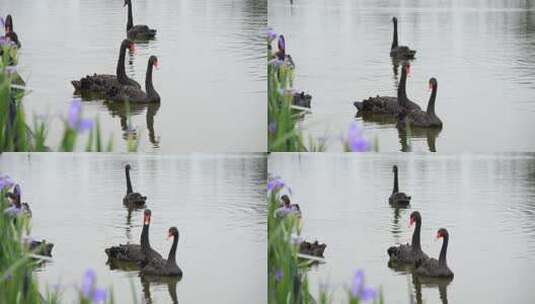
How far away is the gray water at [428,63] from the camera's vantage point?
18.2 ft

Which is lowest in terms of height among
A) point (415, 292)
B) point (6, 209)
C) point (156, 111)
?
point (415, 292)

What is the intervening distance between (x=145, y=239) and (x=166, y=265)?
13 centimetres

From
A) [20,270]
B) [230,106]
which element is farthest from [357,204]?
[20,270]

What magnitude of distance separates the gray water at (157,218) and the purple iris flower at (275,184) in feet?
0.10

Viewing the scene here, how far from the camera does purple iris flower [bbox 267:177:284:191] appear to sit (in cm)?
555

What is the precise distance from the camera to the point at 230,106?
Result: 5574 mm

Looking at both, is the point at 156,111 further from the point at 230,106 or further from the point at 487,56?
the point at 487,56

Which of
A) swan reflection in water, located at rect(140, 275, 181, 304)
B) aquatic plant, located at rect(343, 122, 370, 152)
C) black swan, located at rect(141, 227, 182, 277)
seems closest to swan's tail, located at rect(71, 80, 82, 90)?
black swan, located at rect(141, 227, 182, 277)

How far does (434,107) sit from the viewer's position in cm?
555

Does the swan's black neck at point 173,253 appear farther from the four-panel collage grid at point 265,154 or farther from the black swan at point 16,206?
the black swan at point 16,206

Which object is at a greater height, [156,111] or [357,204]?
[156,111]

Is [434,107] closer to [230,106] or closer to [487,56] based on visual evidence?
[487,56]

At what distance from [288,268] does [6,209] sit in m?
1.12

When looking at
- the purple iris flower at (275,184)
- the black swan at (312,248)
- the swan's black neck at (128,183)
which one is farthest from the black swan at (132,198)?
the black swan at (312,248)
